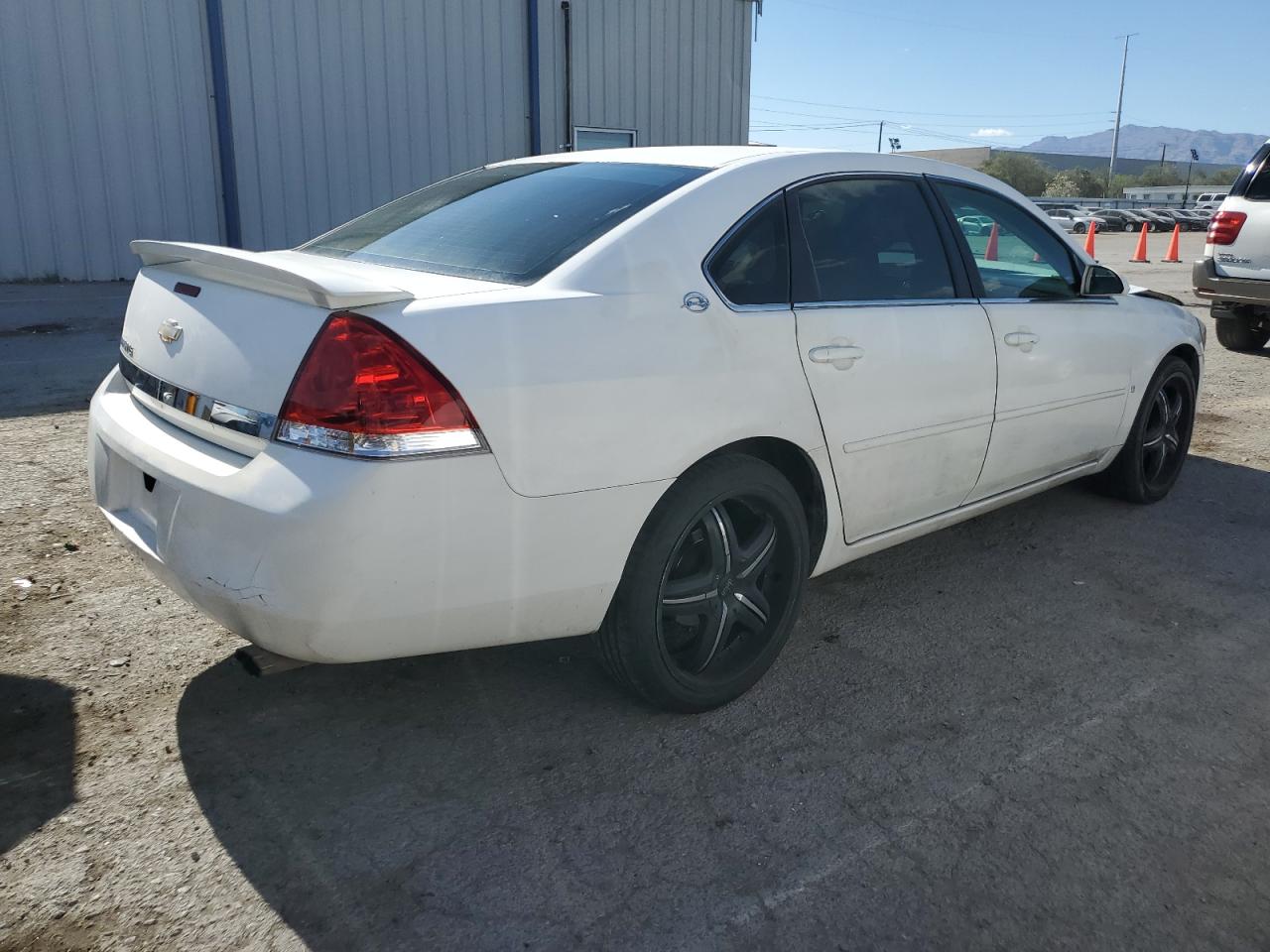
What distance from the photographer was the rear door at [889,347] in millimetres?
3252

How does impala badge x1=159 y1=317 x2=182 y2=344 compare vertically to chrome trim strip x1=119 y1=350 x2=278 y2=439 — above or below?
above

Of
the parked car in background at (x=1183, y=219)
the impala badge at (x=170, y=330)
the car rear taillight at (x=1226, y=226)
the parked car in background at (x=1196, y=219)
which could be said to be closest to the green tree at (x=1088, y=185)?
the parked car in background at (x=1196, y=219)

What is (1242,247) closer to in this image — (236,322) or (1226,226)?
(1226,226)

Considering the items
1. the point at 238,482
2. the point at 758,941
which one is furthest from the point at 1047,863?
the point at 238,482

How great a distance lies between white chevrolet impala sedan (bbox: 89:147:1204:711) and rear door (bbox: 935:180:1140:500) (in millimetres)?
25

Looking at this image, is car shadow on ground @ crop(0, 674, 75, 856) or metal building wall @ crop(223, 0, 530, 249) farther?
metal building wall @ crop(223, 0, 530, 249)

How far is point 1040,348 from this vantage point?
407cm

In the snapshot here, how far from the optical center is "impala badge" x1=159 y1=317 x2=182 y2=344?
2789 mm

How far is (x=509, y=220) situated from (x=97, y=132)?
1155cm

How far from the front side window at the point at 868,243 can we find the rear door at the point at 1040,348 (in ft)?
0.73

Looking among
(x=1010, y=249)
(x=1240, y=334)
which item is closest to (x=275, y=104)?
(x=1240, y=334)

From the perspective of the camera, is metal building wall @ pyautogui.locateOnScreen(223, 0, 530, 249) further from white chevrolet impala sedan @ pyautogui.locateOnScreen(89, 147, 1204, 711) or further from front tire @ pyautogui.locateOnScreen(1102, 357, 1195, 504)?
front tire @ pyautogui.locateOnScreen(1102, 357, 1195, 504)

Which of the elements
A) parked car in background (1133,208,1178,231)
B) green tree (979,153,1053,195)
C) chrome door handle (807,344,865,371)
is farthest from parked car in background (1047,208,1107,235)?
chrome door handle (807,344,865,371)

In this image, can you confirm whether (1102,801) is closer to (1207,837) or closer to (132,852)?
(1207,837)
